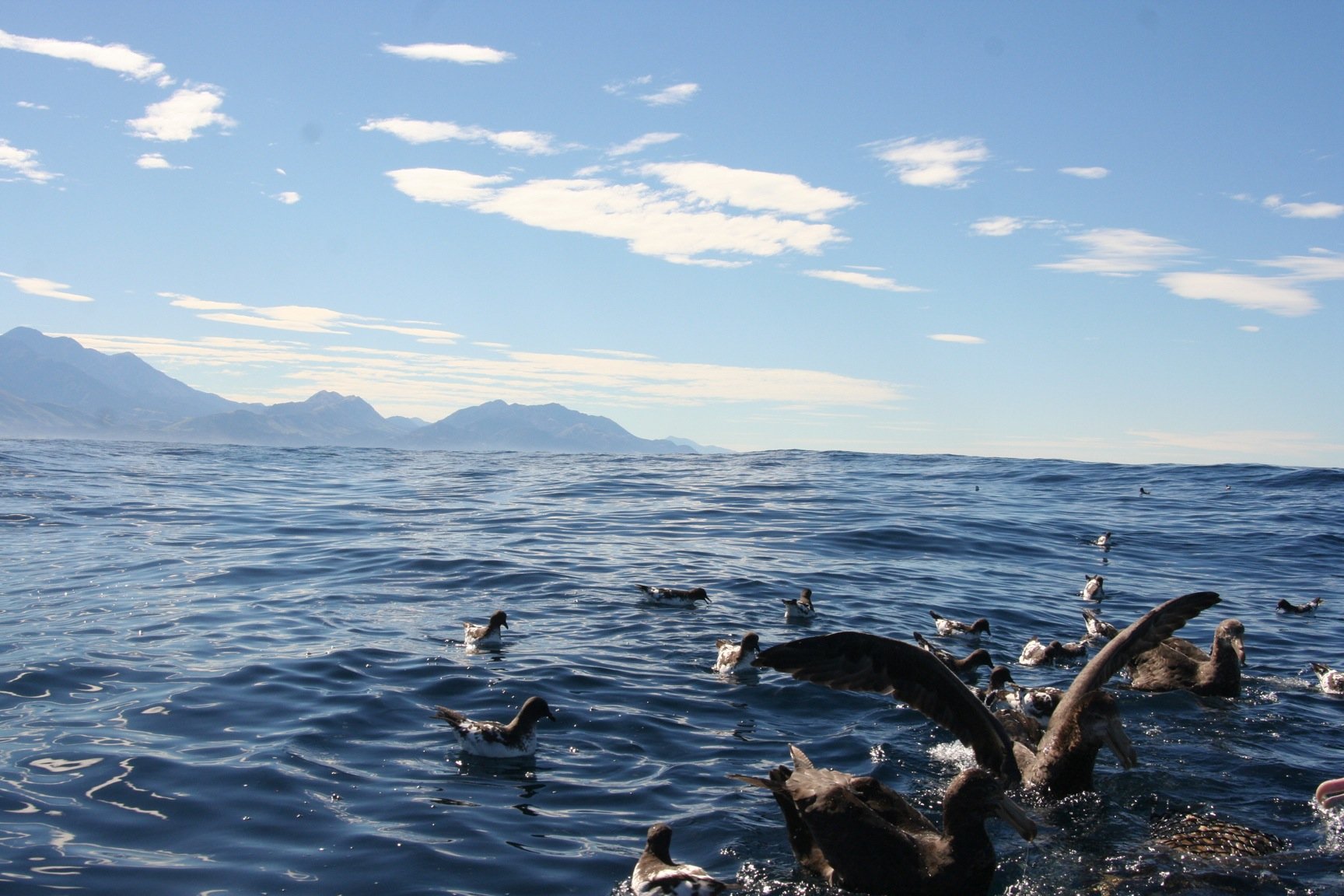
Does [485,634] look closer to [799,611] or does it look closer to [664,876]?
[799,611]

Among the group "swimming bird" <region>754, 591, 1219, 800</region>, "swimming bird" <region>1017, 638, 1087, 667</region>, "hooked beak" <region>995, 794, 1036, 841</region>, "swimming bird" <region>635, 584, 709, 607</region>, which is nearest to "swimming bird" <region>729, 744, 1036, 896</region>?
"hooked beak" <region>995, 794, 1036, 841</region>

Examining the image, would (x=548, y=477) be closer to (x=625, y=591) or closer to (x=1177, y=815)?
(x=625, y=591)

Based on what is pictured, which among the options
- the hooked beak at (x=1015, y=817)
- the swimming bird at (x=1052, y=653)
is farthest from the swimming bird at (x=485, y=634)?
the hooked beak at (x=1015, y=817)

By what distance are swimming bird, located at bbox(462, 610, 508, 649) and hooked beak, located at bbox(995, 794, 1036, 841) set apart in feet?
25.9

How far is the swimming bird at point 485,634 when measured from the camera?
→ 41.2 ft

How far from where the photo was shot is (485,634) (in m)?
12.7

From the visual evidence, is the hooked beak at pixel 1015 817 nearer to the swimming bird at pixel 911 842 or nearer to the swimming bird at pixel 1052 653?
the swimming bird at pixel 911 842

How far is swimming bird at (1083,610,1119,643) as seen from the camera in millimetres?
14023

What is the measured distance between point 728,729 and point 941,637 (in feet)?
19.1

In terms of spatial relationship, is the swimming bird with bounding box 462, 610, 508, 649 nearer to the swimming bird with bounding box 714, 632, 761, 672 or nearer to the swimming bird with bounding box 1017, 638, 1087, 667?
the swimming bird with bounding box 714, 632, 761, 672

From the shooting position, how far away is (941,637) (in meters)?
14.4

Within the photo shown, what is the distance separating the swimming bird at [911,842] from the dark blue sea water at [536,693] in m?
0.50

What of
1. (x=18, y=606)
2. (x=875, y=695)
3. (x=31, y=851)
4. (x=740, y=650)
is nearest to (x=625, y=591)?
(x=740, y=650)

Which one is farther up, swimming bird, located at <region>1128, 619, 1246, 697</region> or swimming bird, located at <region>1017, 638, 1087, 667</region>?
swimming bird, located at <region>1128, 619, 1246, 697</region>
